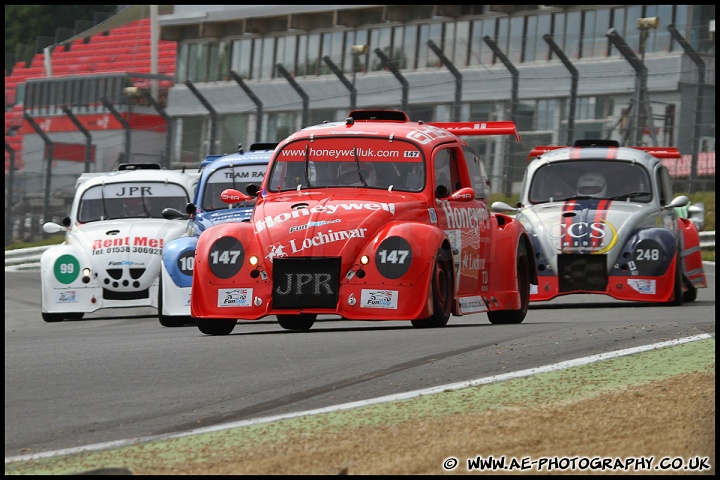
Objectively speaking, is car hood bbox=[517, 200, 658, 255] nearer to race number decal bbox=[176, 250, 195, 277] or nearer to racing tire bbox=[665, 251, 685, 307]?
racing tire bbox=[665, 251, 685, 307]

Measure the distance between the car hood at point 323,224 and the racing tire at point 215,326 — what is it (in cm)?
92

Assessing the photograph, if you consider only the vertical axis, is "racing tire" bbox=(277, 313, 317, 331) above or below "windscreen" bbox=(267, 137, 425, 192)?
below

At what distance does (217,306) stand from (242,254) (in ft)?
1.53

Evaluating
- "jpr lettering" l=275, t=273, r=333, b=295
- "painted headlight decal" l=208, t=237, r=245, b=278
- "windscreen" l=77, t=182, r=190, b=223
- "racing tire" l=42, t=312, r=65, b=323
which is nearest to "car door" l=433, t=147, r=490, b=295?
"jpr lettering" l=275, t=273, r=333, b=295

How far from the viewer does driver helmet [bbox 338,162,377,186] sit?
11812mm

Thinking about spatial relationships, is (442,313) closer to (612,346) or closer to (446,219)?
(446,219)

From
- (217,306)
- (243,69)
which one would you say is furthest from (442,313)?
(243,69)

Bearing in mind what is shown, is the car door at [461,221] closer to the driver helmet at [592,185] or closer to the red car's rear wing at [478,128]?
the red car's rear wing at [478,128]

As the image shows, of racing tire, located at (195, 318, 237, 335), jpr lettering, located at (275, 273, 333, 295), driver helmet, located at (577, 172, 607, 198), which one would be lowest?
racing tire, located at (195, 318, 237, 335)

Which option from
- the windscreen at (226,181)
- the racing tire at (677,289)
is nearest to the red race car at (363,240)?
the racing tire at (677,289)

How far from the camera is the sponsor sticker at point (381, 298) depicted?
10.7 m

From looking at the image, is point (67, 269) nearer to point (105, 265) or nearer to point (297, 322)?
point (105, 265)

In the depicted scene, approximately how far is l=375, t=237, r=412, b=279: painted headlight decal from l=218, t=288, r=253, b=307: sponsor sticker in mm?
991

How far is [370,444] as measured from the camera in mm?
6012
